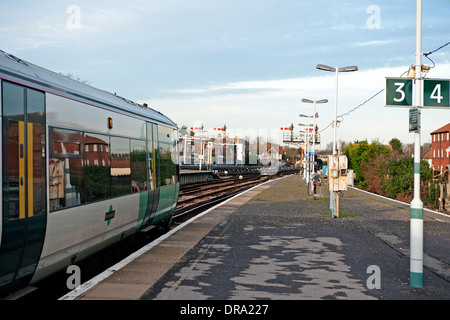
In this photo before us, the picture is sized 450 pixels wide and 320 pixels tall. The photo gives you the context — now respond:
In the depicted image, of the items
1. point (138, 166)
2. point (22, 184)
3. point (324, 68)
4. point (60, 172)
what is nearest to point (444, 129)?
point (324, 68)

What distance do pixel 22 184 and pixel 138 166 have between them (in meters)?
4.69

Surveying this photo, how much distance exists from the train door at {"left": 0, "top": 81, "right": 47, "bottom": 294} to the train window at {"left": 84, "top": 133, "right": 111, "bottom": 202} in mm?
1459

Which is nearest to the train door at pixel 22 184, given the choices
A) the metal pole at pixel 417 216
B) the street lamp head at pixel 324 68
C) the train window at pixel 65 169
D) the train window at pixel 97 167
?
the train window at pixel 65 169

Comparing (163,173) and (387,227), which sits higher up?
(163,173)

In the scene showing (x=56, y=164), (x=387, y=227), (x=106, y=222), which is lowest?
(x=387, y=227)

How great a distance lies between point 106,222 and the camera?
8305 millimetres

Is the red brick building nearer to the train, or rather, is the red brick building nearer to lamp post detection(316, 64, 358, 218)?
lamp post detection(316, 64, 358, 218)

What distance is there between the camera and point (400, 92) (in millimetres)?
7566

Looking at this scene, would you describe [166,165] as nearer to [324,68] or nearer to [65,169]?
[65,169]

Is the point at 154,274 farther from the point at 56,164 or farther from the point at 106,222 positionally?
the point at 56,164

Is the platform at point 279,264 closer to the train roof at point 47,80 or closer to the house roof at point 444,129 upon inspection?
the train roof at point 47,80

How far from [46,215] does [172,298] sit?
6.62 ft

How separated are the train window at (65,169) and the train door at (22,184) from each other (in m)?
0.28

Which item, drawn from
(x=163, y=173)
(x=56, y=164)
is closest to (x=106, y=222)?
(x=56, y=164)
